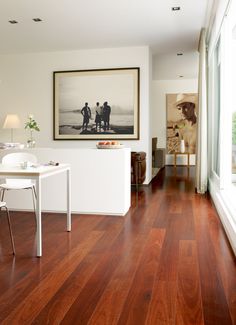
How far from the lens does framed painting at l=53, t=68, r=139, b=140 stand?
23.2 ft

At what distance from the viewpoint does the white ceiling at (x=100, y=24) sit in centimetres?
483

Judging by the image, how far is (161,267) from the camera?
2.68 metres

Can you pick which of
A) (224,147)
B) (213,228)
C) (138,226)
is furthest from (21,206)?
(224,147)

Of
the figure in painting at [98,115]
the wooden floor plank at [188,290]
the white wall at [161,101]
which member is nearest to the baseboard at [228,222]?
the wooden floor plank at [188,290]

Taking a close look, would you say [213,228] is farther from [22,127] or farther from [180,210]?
[22,127]

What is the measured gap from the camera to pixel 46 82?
24.5 feet

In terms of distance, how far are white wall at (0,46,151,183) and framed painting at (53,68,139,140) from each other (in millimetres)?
119

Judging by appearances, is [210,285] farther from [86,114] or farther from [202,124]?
[86,114]

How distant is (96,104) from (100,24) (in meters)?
1.90

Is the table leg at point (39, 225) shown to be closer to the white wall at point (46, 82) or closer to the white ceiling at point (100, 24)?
the white ceiling at point (100, 24)

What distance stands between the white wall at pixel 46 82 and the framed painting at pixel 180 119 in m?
4.15

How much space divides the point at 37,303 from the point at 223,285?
1154 mm

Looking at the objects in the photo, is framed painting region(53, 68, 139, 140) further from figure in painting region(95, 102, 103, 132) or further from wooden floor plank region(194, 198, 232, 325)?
wooden floor plank region(194, 198, 232, 325)

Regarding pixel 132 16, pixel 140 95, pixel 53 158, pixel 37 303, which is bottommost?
pixel 37 303
